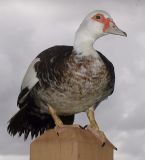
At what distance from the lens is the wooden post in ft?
7.31

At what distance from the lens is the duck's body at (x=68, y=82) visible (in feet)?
10.7

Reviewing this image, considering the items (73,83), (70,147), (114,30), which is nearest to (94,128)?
(73,83)

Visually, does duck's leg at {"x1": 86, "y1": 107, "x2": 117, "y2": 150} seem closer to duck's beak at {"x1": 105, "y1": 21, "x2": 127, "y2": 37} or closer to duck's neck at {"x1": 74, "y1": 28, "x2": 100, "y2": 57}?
duck's neck at {"x1": 74, "y1": 28, "x2": 100, "y2": 57}

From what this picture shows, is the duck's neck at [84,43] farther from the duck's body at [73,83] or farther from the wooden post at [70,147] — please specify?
the wooden post at [70,147]

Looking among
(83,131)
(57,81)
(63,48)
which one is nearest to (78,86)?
(57,81)

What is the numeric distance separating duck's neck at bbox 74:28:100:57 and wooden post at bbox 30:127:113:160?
1048 millimetres

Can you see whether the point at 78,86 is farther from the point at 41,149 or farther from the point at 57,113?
the point at 41,149

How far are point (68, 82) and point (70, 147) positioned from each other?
1053 mm

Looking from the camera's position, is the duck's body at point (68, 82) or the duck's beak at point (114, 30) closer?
the duck's body at point (68, 82)

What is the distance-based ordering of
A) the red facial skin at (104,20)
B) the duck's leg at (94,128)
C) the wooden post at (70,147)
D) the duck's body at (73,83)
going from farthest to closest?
1. the red facial skin at (104,20)
2. the duck's body at (73,83)
3. the duck's leg at (94,128)
4. the wooden post at (70,147)

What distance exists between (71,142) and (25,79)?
4.55ft

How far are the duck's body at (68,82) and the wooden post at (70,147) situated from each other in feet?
2.33

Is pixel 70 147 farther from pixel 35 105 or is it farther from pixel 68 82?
pixel 35 105

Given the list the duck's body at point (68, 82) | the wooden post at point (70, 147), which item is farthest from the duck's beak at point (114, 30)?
the wooden post at point (70, 147)
